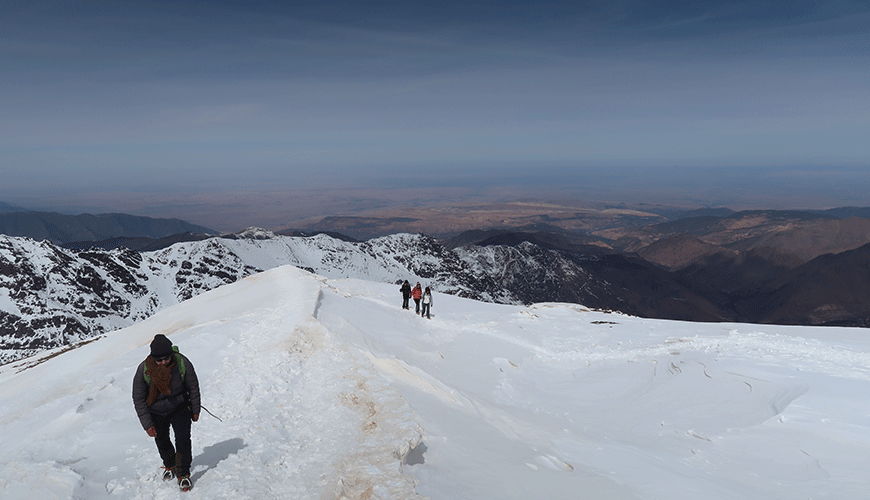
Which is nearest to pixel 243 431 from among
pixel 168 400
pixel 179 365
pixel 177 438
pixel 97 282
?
pixel 177 438

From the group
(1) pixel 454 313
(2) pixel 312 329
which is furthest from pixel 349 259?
(2) pixel 312 329

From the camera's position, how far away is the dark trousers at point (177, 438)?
6.71m

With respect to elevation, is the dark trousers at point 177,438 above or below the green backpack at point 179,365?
below

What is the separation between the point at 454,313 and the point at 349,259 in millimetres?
171576

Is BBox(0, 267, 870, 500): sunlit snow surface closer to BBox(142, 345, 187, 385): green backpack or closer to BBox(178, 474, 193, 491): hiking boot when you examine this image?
BBox(178, 474, 193, 491): hiking boot

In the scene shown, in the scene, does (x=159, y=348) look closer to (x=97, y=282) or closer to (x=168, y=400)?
(x=168, y=400)

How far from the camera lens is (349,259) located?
197250 mm

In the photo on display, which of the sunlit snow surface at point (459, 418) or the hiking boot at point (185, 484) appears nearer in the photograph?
the hiking boot at point (185, 484)

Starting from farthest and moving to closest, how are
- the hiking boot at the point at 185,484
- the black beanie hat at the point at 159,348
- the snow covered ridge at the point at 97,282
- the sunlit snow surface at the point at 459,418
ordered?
the snow covered ridge at the point at 97,282 < the sunlit snow surface at the point at 459,418 < the hiking boot at the point at 185,484 < the black beanie hat at the point at 159,348

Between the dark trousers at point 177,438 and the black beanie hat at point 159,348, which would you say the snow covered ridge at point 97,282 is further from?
the black beanie hat at point 159,348

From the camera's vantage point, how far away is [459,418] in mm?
11570

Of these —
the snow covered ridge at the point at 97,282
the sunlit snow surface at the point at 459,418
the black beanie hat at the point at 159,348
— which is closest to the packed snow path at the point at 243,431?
the sunlit snow surface at the point at 459,418

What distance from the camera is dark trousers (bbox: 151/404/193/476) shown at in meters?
6.71

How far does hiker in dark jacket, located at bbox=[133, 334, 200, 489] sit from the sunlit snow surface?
0.43 meters
